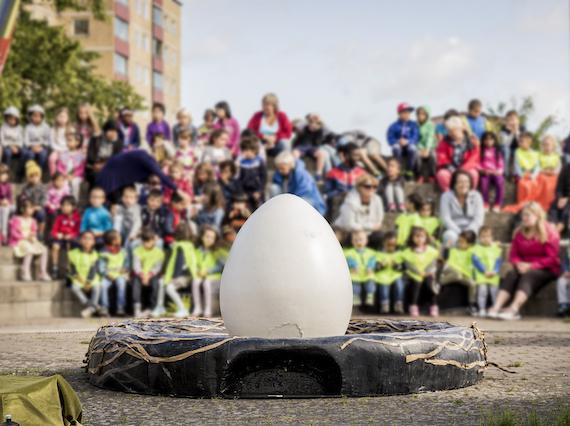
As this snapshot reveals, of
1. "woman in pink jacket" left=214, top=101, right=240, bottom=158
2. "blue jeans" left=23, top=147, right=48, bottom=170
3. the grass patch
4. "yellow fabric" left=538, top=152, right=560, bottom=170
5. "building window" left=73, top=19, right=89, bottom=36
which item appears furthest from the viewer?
"building window" left=73, top=19, right=89, bottom=36

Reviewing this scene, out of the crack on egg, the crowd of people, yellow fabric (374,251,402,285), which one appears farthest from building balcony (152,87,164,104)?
the crack on egg

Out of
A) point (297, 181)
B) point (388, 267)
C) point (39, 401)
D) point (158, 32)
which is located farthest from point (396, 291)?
point (158, 32)

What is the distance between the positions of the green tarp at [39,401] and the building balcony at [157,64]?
83.8 m

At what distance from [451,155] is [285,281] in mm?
11861

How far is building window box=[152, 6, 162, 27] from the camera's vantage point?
292 feet

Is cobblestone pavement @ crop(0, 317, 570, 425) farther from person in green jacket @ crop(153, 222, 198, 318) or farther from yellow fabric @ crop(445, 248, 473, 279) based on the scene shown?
yellow fabric @ crop(445, 248, 473, 279)

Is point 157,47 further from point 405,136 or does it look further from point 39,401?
point 39,401

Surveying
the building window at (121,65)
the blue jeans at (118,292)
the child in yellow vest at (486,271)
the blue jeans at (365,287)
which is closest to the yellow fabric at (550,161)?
the child in yellow vest at (486,271)

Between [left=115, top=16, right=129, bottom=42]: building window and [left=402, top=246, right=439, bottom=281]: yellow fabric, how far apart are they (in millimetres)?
63542

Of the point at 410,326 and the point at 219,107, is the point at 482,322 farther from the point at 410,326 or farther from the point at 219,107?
the point at 219,107

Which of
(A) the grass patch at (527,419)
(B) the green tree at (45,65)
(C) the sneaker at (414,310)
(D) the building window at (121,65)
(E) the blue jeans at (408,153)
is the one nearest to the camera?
(A) the grass patch at (527,419)

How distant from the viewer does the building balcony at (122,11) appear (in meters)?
77.4

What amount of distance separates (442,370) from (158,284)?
359 inches

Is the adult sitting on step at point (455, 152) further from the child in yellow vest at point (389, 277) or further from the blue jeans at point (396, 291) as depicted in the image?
the blue jeans at point (396, 291)
